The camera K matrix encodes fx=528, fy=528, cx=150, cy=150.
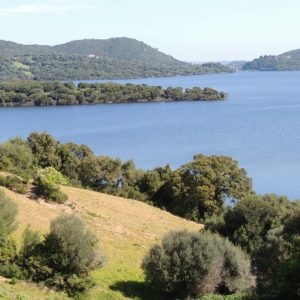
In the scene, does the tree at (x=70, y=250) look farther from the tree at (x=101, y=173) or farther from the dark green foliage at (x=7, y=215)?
the tree at (x=101, y=173)

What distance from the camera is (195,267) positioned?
70.5 feet

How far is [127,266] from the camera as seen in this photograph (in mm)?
25328

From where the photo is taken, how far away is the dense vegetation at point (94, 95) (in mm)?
173375

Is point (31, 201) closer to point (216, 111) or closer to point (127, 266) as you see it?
point (127, 266)

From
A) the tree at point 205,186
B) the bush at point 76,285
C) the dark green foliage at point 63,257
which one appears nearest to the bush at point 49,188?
the dark green foliage at point 63,257

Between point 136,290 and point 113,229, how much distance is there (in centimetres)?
963

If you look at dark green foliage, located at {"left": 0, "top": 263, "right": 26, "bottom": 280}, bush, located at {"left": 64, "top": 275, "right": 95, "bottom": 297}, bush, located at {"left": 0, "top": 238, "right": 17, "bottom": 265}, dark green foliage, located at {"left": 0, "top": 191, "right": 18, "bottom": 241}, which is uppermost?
dark green foliage, located at {"left": 0, "top": 191, "right": 18, "bottom": 241}

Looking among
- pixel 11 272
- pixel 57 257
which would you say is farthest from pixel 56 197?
pixel 11 272

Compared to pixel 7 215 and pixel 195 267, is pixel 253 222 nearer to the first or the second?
pixel 195 267

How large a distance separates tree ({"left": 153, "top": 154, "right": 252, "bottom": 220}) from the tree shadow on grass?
23.0 metres

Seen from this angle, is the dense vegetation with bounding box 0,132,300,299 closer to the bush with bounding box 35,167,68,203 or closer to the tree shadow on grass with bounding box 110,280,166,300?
the bush with bounding box 35,167,68,203

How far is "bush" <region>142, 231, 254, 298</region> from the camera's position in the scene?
70.4 feet

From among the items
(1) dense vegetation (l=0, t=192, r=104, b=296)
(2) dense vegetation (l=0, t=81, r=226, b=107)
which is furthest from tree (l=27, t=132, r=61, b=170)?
(2) dense vegetation (l=0, t=81, r=226, b=107)

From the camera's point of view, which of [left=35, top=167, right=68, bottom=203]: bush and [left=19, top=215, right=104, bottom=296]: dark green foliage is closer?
[left=19, top=215, right=104, bottom=296]: dark green foliage
